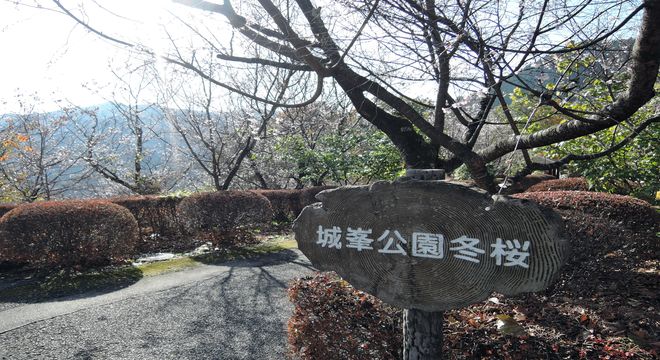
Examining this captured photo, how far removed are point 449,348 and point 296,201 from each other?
31.7 ft

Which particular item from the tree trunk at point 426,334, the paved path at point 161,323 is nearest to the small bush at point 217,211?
the paved path at point 161,323

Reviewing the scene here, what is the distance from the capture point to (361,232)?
6.91ft

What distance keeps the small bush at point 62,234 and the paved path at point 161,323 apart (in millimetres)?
1385

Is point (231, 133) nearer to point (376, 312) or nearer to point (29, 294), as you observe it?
point (29, 294)

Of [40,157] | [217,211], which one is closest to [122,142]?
[40,157]

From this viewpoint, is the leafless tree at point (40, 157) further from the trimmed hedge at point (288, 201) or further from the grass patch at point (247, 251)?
the grass patch at point (247, 251)

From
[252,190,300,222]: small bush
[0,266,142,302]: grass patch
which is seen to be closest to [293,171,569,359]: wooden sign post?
[0,266,142,302]: grass patch

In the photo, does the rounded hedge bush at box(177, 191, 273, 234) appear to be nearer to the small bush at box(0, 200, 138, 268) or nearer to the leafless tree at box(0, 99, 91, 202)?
the small bush at box(0, 200, 138, 268)

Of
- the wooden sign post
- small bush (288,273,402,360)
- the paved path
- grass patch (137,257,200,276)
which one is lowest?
the paved path

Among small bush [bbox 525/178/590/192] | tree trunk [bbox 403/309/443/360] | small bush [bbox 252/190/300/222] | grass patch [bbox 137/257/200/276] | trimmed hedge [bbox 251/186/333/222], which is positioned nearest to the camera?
tree trunk [bbox 403/309/443/360]

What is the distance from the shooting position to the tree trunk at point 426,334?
7.06ft

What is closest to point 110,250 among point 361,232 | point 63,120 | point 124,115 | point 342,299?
point 342,299

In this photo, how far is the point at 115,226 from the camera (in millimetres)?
6559

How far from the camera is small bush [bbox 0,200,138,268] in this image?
597cm
